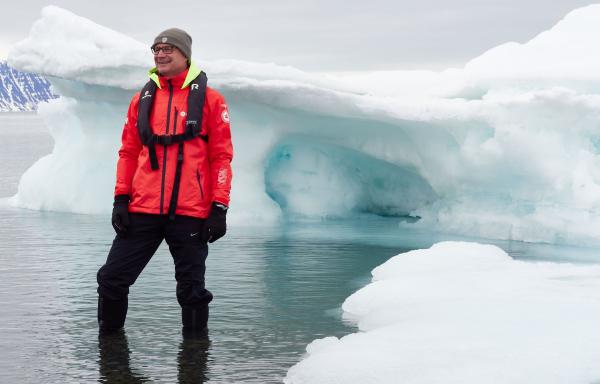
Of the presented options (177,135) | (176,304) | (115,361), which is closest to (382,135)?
(176,304)

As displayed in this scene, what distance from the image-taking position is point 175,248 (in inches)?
218

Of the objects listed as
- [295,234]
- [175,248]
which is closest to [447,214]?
[295,234]

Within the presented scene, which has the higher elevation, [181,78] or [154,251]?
[181,78]

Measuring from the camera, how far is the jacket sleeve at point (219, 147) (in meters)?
5.49

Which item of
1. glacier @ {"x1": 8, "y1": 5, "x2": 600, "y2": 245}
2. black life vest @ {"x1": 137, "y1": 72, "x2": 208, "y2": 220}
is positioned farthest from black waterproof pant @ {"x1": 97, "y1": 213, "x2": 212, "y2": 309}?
glacier @ {"x1": 8, "y1": 5, "x2": 600, "y2": 245}

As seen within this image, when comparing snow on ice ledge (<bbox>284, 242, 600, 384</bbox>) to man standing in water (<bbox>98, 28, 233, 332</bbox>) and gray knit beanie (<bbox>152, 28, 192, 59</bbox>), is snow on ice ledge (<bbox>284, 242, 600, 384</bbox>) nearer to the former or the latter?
man standing in water (<bbox>98, 28, 233, 332</bbox>)

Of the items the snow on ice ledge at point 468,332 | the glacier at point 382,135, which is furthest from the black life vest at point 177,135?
the glacier at point 382,135

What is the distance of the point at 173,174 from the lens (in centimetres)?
545

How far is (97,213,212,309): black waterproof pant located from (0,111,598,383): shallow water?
37 centimetres

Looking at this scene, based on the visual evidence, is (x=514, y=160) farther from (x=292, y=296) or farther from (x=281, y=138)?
(x=292, y=296)

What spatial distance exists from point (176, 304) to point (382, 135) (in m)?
7.12

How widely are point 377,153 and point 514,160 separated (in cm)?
226

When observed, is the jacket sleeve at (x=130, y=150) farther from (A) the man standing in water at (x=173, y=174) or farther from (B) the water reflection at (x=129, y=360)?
(B) the water reflection at (x=129, y=360)

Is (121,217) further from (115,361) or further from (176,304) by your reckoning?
(176,304)
